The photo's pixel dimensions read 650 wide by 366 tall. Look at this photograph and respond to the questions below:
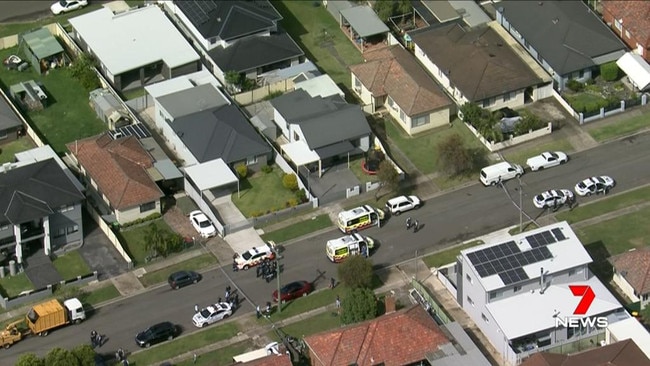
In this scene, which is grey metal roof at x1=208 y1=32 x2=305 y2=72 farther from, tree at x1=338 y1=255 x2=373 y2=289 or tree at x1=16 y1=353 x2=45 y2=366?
tree at x1=16 y1=353 x2=45 y2=366

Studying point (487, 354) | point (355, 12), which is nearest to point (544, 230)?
point (487, 354)

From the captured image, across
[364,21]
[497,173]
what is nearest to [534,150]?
[497,173]

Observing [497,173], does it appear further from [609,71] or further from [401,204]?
[609,71]

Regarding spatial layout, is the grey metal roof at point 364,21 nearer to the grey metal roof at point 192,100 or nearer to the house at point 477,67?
the house at point 477,67

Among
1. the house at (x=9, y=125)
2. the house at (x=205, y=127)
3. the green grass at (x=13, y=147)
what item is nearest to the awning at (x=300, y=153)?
the house at (x=205, y=127)

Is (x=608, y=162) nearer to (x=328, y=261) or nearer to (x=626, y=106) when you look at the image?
(x=626, y=106)

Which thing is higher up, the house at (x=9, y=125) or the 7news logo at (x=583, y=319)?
the house at (x=9, y=125)

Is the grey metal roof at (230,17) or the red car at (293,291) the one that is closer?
the red car at (293,291)
